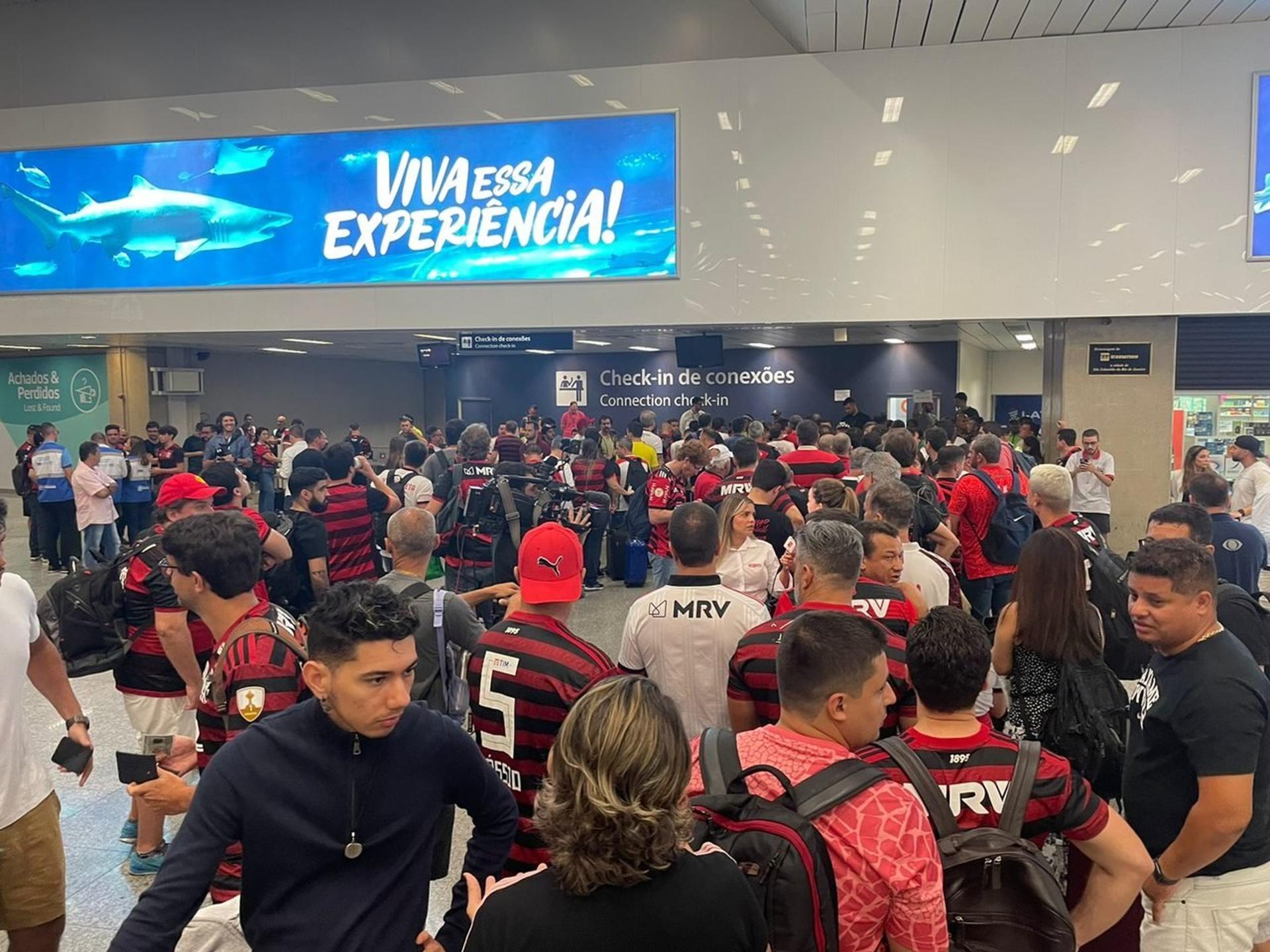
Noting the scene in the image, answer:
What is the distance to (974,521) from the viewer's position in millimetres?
5746

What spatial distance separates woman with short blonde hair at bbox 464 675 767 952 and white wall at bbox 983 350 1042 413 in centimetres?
2190

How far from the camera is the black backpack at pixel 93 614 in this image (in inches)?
131

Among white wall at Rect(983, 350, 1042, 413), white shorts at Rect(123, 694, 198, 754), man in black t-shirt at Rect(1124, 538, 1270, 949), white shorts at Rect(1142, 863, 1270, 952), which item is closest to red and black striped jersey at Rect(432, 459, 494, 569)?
white shorts at Rect(123, 694, 198, 754)

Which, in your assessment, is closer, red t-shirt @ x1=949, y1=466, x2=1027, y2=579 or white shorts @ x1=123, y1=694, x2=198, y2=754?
white shorts @ x1=123, y1=694, x2=198, y2=754

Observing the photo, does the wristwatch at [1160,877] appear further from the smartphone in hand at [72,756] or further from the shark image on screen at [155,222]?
the shark image on screen at [155,222]

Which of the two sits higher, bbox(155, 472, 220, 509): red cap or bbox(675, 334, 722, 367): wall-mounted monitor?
bbox(675, 334, 722, 367): wall-mounted monitor

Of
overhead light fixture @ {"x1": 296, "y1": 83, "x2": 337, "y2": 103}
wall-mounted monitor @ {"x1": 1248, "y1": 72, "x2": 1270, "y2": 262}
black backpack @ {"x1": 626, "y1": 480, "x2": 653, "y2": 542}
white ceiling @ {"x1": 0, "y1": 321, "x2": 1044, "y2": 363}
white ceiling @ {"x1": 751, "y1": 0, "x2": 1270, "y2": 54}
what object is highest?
overhead light fixture @ {"x1": 296, "y1": 83, "x2": 337, "y2": 103}

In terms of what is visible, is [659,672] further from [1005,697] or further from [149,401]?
[149,401]

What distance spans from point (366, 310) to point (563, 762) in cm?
1051

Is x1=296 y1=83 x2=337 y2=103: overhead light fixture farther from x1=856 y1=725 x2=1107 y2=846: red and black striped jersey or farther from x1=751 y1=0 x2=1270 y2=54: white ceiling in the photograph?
x1=856 y1=725 x2=1107 y2=846: red and black striped jersey

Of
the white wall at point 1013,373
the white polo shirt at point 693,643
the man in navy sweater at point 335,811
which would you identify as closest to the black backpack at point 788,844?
the man in navy sweater at point 335,811

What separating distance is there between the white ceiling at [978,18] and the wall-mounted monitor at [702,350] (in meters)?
4.11

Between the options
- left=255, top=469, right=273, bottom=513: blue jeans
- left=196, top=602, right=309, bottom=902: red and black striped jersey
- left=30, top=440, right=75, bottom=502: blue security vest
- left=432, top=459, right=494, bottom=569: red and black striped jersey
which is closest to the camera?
left=196, top=602, right=309, bottom=902: red and black striped jersey

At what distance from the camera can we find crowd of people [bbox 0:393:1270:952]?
139 cm
